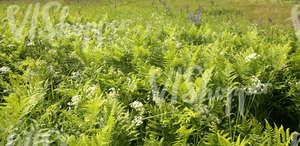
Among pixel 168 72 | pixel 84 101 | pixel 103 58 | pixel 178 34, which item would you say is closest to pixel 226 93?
pixel 168 72

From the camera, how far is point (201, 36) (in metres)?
3.27

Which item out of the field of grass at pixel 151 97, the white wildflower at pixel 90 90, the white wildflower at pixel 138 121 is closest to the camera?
the field of grass at pixel 151 97

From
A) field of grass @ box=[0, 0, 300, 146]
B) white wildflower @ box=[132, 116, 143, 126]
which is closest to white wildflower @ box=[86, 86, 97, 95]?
field of grass @ box=[0, 0, 300, 146]

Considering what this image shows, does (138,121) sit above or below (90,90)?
below

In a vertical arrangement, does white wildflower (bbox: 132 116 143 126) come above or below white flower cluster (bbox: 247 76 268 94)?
below

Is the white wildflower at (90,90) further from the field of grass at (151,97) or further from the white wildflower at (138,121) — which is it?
the white wildflower at (138,121)

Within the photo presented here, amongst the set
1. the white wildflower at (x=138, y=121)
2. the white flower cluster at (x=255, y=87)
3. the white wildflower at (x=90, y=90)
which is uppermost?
the white wildflower at (x=90, y=90)

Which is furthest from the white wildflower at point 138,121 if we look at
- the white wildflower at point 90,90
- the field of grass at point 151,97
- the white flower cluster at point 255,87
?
the white flower cluster at point 255,87

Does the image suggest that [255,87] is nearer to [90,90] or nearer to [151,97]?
[151,97]

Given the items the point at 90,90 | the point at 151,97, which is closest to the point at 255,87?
the point at 151,97

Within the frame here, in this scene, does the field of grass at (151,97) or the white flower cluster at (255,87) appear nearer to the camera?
the field of grass at (151,97)

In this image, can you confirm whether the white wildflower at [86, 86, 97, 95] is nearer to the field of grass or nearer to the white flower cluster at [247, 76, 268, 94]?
the field of grass

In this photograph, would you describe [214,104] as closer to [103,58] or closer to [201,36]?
[103,58]

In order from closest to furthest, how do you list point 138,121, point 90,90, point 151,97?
point 138,121
point 90,90
point 151,97
